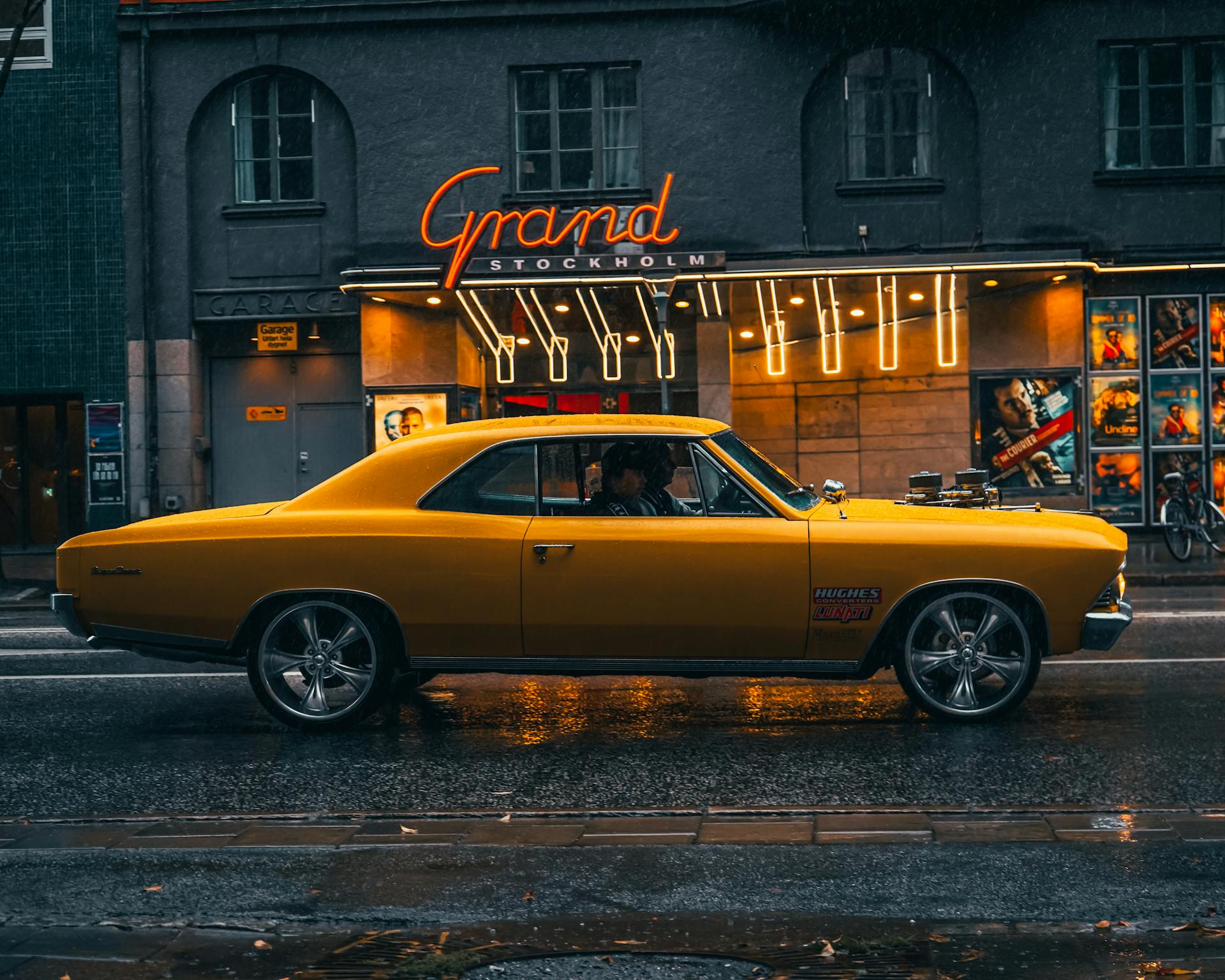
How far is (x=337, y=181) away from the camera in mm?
21500

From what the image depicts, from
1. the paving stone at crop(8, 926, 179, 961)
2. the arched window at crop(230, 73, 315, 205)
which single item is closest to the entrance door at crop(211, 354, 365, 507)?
the arched window at crop(230, 73, 315, 205)

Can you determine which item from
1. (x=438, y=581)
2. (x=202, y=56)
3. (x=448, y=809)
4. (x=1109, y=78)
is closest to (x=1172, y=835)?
(x=448, y=809)

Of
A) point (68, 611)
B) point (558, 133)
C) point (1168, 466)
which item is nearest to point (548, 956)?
point (68, 611)

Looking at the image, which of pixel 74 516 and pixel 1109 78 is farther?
pixel 74 516

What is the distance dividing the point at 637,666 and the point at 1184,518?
1254 cm

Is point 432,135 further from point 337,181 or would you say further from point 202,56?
point 202,56

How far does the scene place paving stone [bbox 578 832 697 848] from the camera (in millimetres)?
5578

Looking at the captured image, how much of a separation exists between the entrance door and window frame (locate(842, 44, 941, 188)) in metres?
7.27

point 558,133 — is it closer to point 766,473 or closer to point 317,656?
point 766,473

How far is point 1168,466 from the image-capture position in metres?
20.8

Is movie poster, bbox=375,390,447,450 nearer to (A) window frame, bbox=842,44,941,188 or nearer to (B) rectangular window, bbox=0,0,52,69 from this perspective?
(A) window frame, bbox=842,44,941,188

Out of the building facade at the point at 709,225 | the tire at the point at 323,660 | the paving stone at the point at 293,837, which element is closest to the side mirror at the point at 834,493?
the tire at the point at 323,660

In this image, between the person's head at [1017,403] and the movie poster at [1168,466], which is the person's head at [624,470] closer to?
the person's head at [1017,403]

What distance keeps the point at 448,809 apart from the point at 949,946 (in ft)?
8.32
